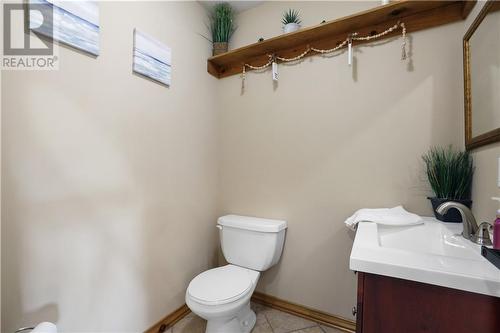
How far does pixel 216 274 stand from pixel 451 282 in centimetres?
128

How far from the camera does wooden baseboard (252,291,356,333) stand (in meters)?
1.53

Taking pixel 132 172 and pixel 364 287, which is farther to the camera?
pixel 132 172

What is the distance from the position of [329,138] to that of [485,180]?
2.67 ft

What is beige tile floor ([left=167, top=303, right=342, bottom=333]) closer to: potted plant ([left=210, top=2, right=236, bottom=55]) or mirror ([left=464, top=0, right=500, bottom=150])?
mirror ([left=464, top=0, right=500, bottom=150])

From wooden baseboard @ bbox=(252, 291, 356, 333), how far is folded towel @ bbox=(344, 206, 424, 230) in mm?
797

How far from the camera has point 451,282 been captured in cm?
59

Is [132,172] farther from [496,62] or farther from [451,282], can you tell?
[496,62]

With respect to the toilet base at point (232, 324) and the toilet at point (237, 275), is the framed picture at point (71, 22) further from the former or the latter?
the toilet base at point (232, 324)

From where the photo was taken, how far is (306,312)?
65.8 inches

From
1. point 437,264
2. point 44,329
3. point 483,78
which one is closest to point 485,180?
point 483,78

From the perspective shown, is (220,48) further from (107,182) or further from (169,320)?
(169,320)

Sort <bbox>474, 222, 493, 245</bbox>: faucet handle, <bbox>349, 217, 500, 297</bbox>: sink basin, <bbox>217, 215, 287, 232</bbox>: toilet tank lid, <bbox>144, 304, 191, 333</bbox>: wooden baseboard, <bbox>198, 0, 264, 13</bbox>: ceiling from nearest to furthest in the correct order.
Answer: <bbox>349, 217, 500, 297</bbox>: sink basin
<bbox>474, 222, 493, 245</bbox>: faucet handle
<bbox>144, 304, 191, 333</bbox>: wooden baseboard
<bbox>217, 215, 287, 232</bbox>: toilet tank lid
<bbox>198, 0, 264, 13</bbox>: ceiling

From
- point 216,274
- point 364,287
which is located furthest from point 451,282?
point 216,274

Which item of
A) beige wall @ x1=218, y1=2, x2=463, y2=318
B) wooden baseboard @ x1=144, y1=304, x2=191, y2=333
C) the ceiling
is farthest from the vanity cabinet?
the ceiling
